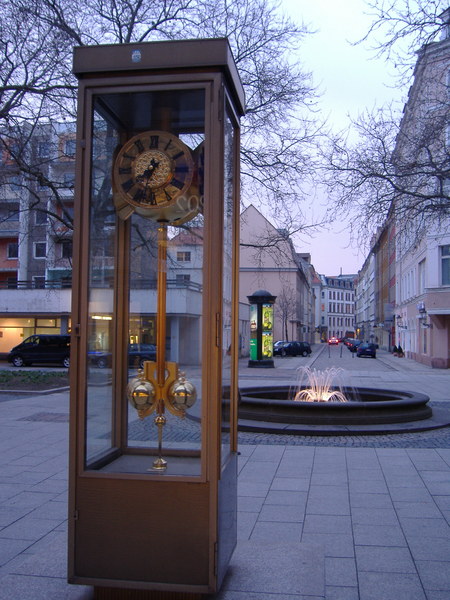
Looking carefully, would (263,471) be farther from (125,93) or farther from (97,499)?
(125,93)

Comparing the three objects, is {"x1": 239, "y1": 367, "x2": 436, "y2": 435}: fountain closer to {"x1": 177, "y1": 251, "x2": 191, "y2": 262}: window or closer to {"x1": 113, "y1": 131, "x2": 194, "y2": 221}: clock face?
{"x1": 177, "y1": 251, "x2": 191, "y2": 262}: window

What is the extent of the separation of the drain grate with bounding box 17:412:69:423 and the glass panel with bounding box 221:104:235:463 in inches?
342

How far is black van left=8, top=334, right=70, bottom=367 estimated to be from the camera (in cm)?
3381

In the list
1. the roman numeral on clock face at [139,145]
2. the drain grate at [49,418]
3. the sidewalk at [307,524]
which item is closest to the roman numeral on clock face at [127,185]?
the roman numeral on clock face at [139,145]

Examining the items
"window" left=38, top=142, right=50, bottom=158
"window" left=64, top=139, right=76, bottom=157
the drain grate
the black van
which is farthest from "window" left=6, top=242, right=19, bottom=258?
the drain grate

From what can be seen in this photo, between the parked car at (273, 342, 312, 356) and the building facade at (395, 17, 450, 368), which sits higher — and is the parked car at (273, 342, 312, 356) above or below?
below

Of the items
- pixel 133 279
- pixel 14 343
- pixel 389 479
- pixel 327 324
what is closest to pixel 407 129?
pixel 389 479

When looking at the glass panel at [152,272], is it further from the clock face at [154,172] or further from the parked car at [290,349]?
the parked car at [290,349]

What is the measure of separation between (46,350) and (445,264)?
878 inches

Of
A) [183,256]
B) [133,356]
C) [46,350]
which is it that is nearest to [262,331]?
[46,350]

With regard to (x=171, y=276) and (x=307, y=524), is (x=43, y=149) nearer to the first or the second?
(x=307, y=524)

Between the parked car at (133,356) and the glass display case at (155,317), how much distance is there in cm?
1

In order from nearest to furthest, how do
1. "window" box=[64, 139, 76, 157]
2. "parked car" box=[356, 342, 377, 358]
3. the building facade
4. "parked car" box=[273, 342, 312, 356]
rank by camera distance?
the building facade
"window" box=[64, 139, 76, 157]
"parked car" box=[356, 342, 377, 358]
"parked car" box=[273, 342, 312, 356]

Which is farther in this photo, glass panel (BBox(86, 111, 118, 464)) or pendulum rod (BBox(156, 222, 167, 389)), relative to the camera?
pendulum rod (BBox(156, 222, 167, 389))
